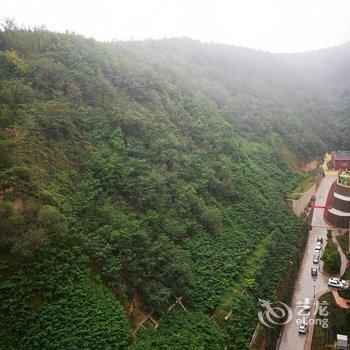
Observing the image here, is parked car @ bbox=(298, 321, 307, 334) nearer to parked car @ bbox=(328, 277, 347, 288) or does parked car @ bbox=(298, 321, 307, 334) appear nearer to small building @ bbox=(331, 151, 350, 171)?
parked car @ bbox=(328, 277, 347, 288)

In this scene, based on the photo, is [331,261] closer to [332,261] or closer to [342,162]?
[332,261]

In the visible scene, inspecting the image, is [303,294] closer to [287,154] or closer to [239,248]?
[239,248]

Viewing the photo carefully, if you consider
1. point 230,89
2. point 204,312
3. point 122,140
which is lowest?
point 204,312

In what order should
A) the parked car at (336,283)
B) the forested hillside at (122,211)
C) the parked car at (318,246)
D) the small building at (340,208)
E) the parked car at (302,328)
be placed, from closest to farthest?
the forested hillside at (122,211), the parked car at (302,328), the parked car at (336,283), the parked car at (318,246), the small building at (340,208)

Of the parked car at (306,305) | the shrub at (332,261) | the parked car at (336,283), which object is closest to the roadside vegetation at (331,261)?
the shrub at (332,261)

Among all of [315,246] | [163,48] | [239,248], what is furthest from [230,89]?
[239,248]

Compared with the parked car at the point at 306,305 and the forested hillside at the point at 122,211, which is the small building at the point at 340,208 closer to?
the forested hillside at the point at 122,211
